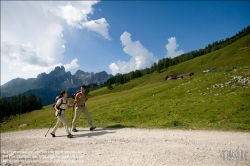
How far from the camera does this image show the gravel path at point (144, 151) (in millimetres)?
7402

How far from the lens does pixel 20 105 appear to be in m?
139

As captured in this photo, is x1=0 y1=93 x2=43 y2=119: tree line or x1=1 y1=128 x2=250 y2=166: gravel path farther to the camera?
x1=0 y1=93 x2=43 y2=119: tree line

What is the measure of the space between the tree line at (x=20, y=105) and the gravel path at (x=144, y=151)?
140 metres

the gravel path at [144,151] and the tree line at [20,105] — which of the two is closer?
the gravel path at [144,151]

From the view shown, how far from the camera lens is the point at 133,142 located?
10.1m

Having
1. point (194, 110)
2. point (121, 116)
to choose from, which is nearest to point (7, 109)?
point (121, 116)

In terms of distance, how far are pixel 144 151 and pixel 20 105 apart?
521 ft

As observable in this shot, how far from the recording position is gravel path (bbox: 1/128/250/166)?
24.3 feet

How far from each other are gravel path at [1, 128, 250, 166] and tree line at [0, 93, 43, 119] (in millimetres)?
139645

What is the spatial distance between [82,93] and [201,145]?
10.6m

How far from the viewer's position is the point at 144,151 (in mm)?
8586

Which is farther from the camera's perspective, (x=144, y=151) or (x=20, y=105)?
(x=20, y=105)

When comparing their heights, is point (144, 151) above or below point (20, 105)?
above

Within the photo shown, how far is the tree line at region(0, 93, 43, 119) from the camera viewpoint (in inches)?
5231
